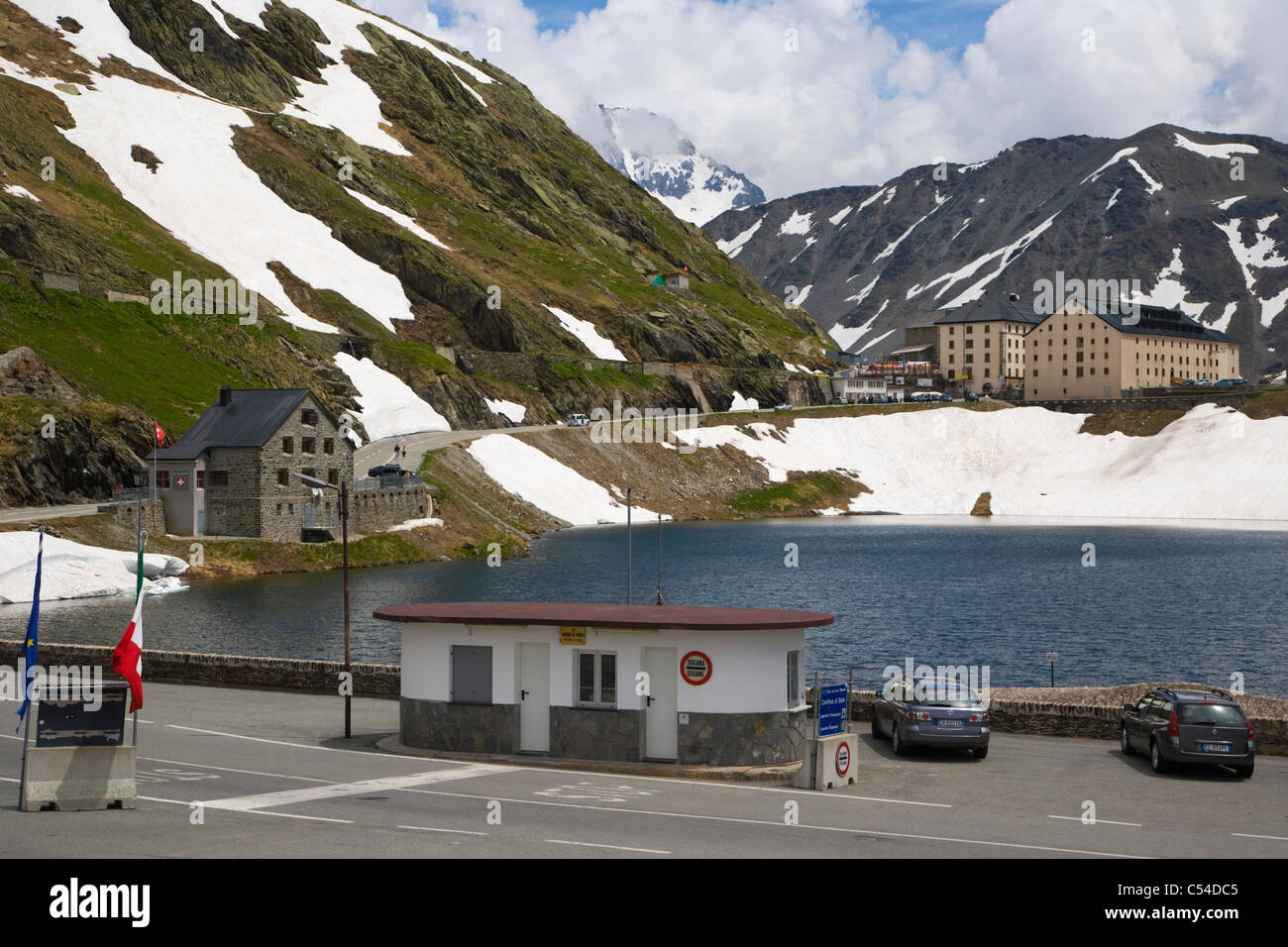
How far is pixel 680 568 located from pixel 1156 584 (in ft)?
108

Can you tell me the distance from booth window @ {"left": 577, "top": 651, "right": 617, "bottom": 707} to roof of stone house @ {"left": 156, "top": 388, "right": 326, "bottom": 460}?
69.4 meters

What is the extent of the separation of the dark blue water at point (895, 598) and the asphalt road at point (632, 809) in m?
22.0

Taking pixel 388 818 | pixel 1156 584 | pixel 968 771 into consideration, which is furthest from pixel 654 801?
pixel 1156 584

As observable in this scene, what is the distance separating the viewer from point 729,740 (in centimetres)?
3212

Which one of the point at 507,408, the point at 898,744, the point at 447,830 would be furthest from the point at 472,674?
the point at 507,408

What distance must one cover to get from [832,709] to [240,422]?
257 feet

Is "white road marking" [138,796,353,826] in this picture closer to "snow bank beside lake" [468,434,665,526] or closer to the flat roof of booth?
the flat roof of booth

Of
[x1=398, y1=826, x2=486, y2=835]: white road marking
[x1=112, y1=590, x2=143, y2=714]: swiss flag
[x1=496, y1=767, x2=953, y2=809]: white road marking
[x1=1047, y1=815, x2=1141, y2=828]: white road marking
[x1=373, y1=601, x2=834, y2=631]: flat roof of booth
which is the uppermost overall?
[x1=373, y1=601, x2=834, y2=631]: flat roof of booth

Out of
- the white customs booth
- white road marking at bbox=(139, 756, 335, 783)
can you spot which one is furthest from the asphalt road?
the white customs booth

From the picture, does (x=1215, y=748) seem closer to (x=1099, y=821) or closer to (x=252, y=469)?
(x=1099, y=821)

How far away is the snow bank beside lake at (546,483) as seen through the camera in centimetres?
13275

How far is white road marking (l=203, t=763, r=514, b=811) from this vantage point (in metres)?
26.6

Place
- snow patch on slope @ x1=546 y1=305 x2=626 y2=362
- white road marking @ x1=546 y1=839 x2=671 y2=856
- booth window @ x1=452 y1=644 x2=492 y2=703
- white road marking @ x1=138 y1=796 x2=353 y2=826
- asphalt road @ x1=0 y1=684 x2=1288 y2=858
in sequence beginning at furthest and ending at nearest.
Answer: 1. snow patch on slope @ x1=546 y1=305 x2=626 y2=362
2. booth window @ x1=452 y1=644 x2=492 y2=703
3. white road marking @ x1=138 y1=796 x2=353 y2=826
4. asphalt road @ x1=0 y1=684 x2=1288 y2=858
5. white road marking @ x1=546 y1=839 x2=671 y2=856

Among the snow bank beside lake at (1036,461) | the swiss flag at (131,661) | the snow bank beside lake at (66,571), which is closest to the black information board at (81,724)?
the swiss flag at (131,661)
